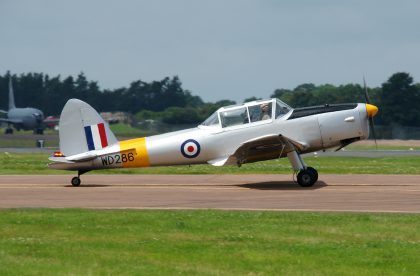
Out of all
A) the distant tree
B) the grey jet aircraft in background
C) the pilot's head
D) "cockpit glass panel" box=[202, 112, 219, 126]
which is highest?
the grey jet aircraft in background

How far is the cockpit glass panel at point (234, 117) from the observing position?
72.1 feet

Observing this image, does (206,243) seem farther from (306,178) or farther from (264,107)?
(264,107)

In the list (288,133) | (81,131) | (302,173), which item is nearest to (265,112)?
(288,133)

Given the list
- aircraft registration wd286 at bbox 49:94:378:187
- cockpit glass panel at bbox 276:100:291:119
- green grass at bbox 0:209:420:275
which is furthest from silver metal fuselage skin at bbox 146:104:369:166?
green grass at bbox 0:209:420:275

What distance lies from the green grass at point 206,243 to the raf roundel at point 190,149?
561 cm

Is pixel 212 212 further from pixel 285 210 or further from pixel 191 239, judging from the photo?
pixel 191 239

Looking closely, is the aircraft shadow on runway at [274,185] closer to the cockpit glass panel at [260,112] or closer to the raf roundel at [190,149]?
the raf roundel at [190,149]

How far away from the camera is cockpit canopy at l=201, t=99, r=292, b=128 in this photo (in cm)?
2188

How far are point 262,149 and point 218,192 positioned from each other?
1807 mm

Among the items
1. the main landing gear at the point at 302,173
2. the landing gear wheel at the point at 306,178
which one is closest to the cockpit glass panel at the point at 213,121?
the main landing gear at the point at 302,173

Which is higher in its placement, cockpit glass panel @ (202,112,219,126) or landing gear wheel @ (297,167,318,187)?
cockpit glass panel @ (202,112,219,126)

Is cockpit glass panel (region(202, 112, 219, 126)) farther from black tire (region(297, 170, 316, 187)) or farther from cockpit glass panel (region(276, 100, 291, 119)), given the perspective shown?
black tire (region(297, 170, 316, 187))

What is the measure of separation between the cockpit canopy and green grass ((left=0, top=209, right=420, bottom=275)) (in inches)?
231

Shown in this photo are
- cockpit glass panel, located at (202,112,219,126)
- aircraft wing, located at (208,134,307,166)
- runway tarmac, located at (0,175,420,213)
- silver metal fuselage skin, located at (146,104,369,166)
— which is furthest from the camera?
cockpit glass panel, located at (202,112,219,126)
